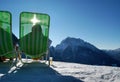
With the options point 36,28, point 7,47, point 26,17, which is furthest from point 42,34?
point 7,47

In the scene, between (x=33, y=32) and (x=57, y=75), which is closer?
(x=57, y=75)

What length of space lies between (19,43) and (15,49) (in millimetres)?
627

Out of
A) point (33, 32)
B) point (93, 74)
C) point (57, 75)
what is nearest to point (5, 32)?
point (33, 32)

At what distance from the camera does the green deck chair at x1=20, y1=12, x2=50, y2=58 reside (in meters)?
8.42

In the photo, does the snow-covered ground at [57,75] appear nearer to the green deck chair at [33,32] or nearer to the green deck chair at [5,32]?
the green deck chair at [5,32]

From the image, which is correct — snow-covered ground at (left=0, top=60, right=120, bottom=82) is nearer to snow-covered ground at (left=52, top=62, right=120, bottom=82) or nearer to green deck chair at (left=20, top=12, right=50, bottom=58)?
snow-covered ground at (left=52, top=62, right=120, bottom=82)

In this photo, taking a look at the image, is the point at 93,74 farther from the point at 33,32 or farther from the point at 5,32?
the point at 5,32

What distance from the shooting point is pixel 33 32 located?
8414 mm

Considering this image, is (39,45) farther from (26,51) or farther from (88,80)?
(88,80)

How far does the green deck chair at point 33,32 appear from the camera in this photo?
842cm

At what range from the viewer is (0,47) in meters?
8.16

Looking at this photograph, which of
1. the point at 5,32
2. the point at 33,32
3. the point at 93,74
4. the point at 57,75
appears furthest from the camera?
the point at 33,32

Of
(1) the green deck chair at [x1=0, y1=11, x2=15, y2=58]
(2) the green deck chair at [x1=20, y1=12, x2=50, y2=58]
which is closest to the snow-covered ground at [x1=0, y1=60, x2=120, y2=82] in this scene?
(1) the green deck chair at [x1=0, y1=11, x2=15, y2=58]

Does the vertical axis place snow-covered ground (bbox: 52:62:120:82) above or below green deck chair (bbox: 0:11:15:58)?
below
